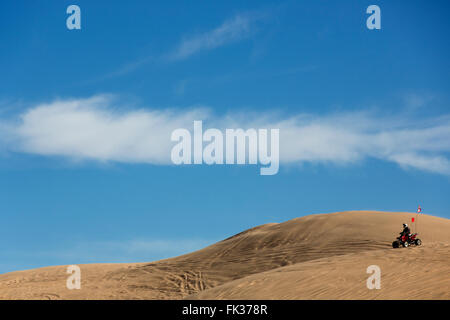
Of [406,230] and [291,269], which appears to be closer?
[291,269]

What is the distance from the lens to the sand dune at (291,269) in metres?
17.8

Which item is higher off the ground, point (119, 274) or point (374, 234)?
point (374, 234)

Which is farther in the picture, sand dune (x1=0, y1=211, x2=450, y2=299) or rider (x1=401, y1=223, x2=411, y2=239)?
rider (x1=401, y1=223, x2=411, y2=239)

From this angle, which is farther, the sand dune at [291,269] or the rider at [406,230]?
the rider at [406,230]

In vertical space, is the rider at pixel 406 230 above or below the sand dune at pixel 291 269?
above

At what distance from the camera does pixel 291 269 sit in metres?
21.8

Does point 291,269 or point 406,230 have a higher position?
point 406,230

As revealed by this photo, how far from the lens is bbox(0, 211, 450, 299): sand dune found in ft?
58.3

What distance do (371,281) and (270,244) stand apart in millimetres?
15509

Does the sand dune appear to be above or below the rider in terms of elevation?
below
